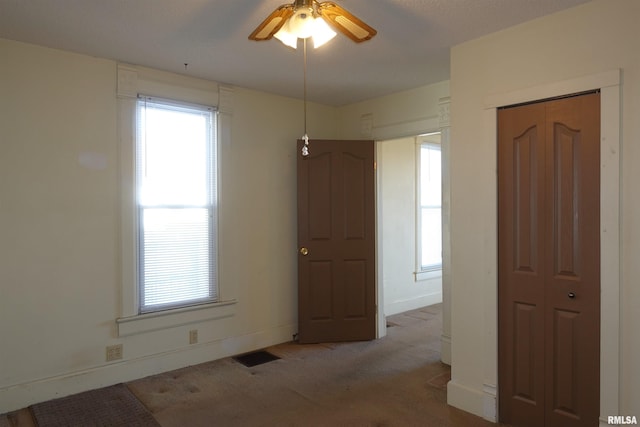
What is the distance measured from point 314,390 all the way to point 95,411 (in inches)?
60.3

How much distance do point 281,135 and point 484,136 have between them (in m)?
2.19

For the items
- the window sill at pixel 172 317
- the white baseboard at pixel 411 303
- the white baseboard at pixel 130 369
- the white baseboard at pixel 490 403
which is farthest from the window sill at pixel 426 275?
the white baseboard at pixel 490 403

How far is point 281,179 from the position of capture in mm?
4340

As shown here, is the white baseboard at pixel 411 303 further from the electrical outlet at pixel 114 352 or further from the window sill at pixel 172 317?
the electrical outlet at pixel 114 352

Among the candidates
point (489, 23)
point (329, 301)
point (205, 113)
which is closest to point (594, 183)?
point (489, 23)

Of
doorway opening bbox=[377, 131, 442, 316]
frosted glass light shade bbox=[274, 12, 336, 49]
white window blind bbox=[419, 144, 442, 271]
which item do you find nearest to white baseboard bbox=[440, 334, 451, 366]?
doorway opening bbox=[377, 131, 442, 316]

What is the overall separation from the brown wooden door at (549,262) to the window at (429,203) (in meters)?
3.18

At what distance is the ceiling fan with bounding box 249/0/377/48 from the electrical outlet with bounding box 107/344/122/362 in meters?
2.63

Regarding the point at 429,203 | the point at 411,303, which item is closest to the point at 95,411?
the point at 411,303

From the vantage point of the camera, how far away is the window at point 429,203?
5922 millimetres

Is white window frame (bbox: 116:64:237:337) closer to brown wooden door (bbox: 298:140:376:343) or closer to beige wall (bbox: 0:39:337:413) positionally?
beige wall (bbox: 0:39:337:413)

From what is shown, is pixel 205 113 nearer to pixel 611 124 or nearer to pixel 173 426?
pixel 173 426

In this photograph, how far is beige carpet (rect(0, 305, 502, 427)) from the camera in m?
2.77

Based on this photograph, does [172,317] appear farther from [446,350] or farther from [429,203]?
[429,203]
